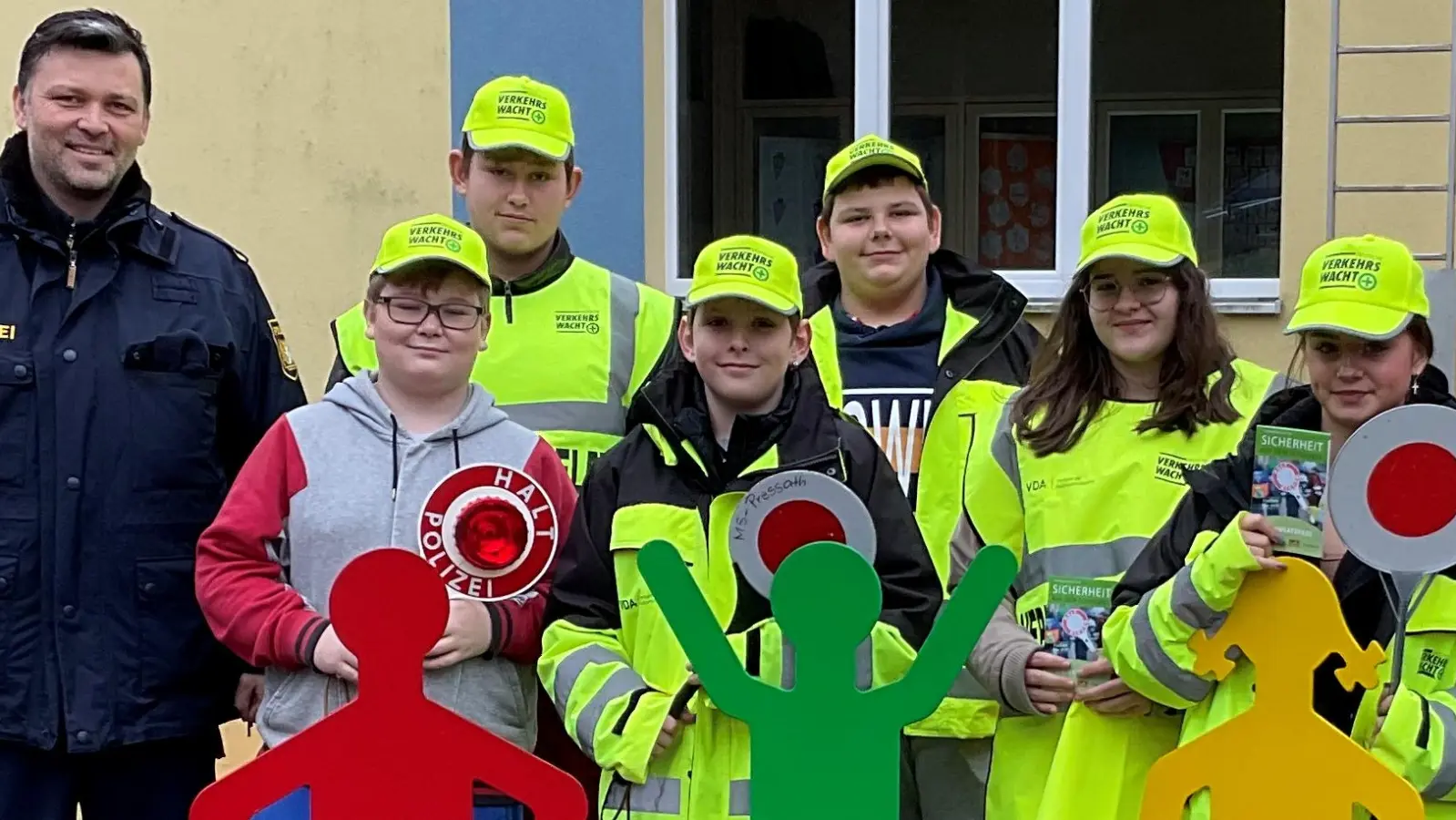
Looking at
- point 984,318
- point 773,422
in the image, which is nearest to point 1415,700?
point 773,422

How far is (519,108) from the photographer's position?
10.7 feet

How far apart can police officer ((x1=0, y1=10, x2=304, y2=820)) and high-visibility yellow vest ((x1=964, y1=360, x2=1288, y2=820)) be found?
1336mm

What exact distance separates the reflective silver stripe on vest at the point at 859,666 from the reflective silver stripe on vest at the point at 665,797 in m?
0.43

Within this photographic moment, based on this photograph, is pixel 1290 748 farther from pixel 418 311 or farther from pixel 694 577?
pixel 418 311

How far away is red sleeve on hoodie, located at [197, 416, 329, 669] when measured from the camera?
261 cm

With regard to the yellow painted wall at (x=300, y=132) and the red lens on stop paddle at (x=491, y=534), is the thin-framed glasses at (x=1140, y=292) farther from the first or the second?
the yellow painted wall at (x=300, y=132)

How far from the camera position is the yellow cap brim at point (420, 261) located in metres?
2.73

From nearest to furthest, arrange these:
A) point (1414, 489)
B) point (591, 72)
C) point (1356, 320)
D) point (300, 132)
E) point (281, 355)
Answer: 1. point (1414, 489)
2. point (1356, 320)
3. point (281, 355)
4. point (591, 72)
5. point (300, 132)

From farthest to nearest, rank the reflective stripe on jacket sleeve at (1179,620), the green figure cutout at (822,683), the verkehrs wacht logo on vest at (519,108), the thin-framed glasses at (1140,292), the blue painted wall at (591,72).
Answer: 1. the blue painted wall at (591,72)
2. the verkehrs wacht logo on vest at (519,108)
3. the thin-framed glasses at (1140,292)
4. the reflective stripe on jacket sleeve at (1179,620)
5. the green figure cutout at (822,683)

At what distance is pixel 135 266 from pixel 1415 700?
2146mm

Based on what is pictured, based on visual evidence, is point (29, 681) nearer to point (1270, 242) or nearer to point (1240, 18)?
point (1270, 242)

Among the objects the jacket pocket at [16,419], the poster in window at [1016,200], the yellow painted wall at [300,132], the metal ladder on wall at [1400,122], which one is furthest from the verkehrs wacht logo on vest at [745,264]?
the poster in window at [1016,200]

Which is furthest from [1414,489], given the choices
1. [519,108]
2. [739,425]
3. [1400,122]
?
[1400,122]

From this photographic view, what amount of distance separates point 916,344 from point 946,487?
297 millimetres
